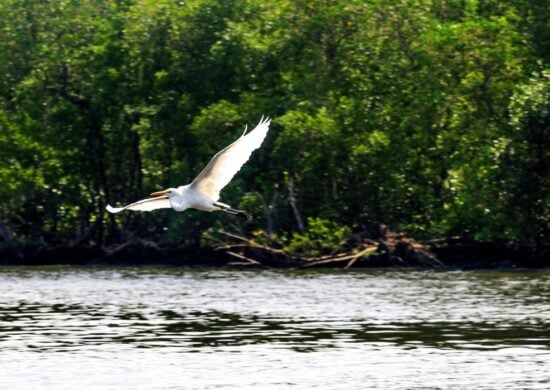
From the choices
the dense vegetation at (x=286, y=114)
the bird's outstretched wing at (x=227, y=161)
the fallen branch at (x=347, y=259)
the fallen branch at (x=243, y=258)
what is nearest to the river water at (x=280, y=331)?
the fallen branch at (x=347, y=259)

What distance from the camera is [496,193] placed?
3959cm

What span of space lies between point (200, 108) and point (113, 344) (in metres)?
24.7

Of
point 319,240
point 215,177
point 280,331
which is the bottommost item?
point 280,331

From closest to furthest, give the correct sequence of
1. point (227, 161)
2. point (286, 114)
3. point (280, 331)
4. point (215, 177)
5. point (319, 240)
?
point (227, 161) < point (215, 177) < point (280, 331) < point (319, 240) < point (286, 114)

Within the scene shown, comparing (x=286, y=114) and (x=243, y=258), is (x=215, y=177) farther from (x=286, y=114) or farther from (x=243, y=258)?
(x=286, y=114)

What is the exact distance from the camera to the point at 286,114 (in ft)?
141

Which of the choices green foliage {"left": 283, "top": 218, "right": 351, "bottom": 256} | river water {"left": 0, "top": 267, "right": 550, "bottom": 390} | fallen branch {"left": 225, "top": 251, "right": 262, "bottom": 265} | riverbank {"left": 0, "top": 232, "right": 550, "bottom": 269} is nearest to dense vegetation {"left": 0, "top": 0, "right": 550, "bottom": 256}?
green foliage {"left": 283, "top": 218, "right": 351, "bottom": 256}

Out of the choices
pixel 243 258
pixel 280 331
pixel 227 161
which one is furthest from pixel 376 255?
pixel 227 161

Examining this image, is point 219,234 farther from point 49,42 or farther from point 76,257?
point 49,42

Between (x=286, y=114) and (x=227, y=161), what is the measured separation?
23077mm

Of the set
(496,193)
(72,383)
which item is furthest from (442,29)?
(72,383)

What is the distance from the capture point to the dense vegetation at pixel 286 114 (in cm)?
4194

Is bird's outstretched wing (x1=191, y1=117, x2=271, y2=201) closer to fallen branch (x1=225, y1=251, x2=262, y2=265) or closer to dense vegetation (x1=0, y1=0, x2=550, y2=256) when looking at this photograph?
dense vegetation (x1=0, y1=0, x2=550, y2=256)

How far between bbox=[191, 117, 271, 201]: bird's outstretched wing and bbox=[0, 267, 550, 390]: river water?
2.51m
